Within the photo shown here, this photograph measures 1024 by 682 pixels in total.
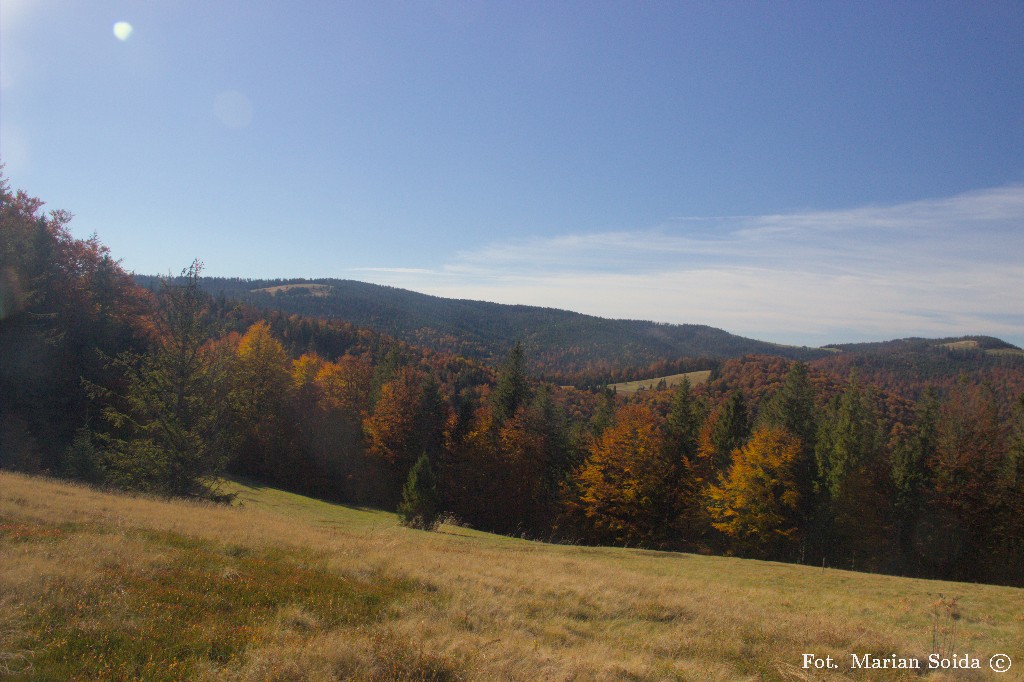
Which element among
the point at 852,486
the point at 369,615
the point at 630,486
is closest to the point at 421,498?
the point at 630,486

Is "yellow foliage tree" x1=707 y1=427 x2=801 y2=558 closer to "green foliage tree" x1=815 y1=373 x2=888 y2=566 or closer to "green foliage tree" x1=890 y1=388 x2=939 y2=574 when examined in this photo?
"green foliage tree" x1=815 y1=373 x2=888 y2=566

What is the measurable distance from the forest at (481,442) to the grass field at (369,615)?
10.6 m

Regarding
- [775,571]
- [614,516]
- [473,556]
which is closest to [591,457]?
[614,516]

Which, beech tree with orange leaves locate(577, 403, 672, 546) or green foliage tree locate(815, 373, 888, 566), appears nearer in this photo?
green foliage tree locate(815, 373, 888, 566)

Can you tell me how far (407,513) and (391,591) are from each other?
76.6ft

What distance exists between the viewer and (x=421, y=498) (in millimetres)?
33375

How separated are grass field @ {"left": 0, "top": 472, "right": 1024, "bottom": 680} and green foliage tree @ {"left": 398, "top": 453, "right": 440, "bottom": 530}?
16377 mm

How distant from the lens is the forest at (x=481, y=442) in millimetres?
25109

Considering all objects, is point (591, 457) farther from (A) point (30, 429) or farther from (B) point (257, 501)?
(A) point (30, 429)

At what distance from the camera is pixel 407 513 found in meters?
31.9

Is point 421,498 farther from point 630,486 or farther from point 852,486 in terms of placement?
point 852,486

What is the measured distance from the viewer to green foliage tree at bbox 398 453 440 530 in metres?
31.4

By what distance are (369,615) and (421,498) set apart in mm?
26018

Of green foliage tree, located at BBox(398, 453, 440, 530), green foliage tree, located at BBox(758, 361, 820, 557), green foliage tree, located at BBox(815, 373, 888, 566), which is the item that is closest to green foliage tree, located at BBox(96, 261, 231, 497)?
green foliage tree, located at BBox(398, 453, 440, 530)
